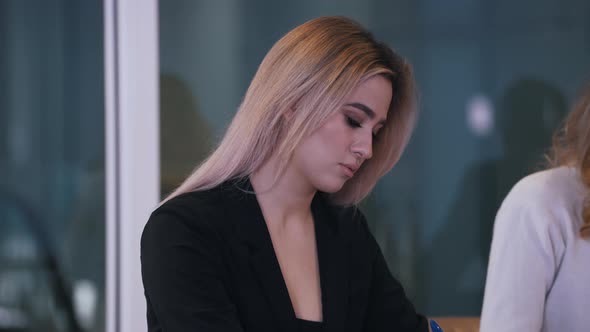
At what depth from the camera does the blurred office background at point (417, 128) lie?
2363 millimetres

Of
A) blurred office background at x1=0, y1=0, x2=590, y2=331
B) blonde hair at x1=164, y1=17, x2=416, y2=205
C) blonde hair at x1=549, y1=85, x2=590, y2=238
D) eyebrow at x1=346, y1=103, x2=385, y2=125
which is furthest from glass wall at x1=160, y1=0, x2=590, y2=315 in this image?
A: eyebrow at x1=346, y1=103, x2=385, y2=125

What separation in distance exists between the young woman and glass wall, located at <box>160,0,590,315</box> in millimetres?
792

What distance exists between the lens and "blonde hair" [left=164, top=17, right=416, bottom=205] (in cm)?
141

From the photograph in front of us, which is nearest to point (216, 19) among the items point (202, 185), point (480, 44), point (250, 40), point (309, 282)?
point (250, 40)

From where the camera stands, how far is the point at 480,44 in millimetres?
2373

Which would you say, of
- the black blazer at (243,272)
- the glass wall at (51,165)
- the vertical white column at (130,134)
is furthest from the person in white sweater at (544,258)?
the glass wall at (51,165)

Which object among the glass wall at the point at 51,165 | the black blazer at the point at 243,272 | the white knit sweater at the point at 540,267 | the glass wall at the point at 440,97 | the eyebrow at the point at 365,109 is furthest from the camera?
the glass wall at the point at 51,165

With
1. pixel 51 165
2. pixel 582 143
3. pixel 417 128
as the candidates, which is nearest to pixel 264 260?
pixel 582 143

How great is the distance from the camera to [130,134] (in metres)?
2.38

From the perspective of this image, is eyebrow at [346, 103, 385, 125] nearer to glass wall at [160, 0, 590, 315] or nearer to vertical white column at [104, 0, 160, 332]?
glass wall at [160, 0, 590, 315]

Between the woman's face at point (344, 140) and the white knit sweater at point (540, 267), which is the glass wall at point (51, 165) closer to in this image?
the woman's face at point (344, 140)

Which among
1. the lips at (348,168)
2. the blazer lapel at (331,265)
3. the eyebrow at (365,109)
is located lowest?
the blazer lapel at (331,265)

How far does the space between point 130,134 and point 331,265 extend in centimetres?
107

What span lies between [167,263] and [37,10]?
1.51 metres
